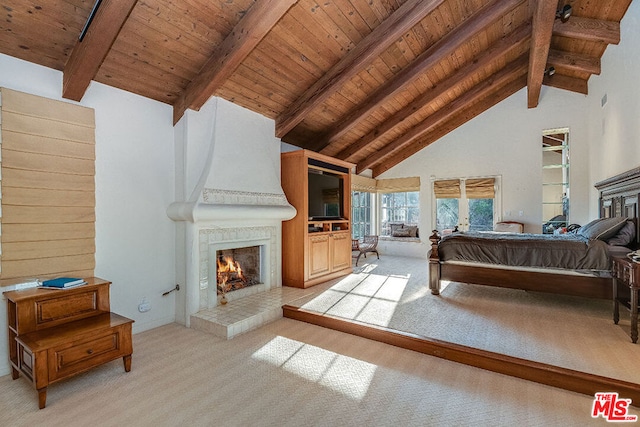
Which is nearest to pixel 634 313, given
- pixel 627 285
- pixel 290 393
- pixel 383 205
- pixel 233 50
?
pixel 627 285

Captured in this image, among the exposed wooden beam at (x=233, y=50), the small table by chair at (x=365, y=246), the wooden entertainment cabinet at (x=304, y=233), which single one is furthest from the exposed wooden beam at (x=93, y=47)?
the small table by chair at (x=365, y=246)

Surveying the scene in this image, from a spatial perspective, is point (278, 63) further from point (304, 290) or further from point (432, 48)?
point (304, 290)

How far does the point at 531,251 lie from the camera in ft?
11.6

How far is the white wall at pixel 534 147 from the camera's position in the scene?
167 inches

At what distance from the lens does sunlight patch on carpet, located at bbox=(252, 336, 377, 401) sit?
2.16 m

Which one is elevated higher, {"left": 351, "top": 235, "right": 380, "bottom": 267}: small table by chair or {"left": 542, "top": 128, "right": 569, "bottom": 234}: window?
{"left": 542, "top": 128, "right": 569, "bottom": 234}: window

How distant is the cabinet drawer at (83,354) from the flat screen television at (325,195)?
3024 mm

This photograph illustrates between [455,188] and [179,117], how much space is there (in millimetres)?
6103

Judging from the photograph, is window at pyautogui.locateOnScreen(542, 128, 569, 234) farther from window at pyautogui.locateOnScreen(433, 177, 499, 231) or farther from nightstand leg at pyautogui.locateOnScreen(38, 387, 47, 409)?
nightstand leg at pyautogui.locateOnScreen(38, 387, 47, 409)

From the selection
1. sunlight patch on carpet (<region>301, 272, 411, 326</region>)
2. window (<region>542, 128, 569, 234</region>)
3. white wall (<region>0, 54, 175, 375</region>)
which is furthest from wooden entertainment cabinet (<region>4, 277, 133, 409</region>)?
window (<region>542, 128, 569, 234</region>)

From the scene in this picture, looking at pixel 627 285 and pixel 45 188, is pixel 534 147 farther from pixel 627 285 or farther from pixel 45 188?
pixel 45 188

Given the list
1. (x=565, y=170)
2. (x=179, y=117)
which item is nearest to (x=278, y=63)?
(x=179, y=117)

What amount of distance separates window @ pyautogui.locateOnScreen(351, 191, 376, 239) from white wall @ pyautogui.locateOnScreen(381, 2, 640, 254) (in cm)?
84

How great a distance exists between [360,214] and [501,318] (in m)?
4.74
